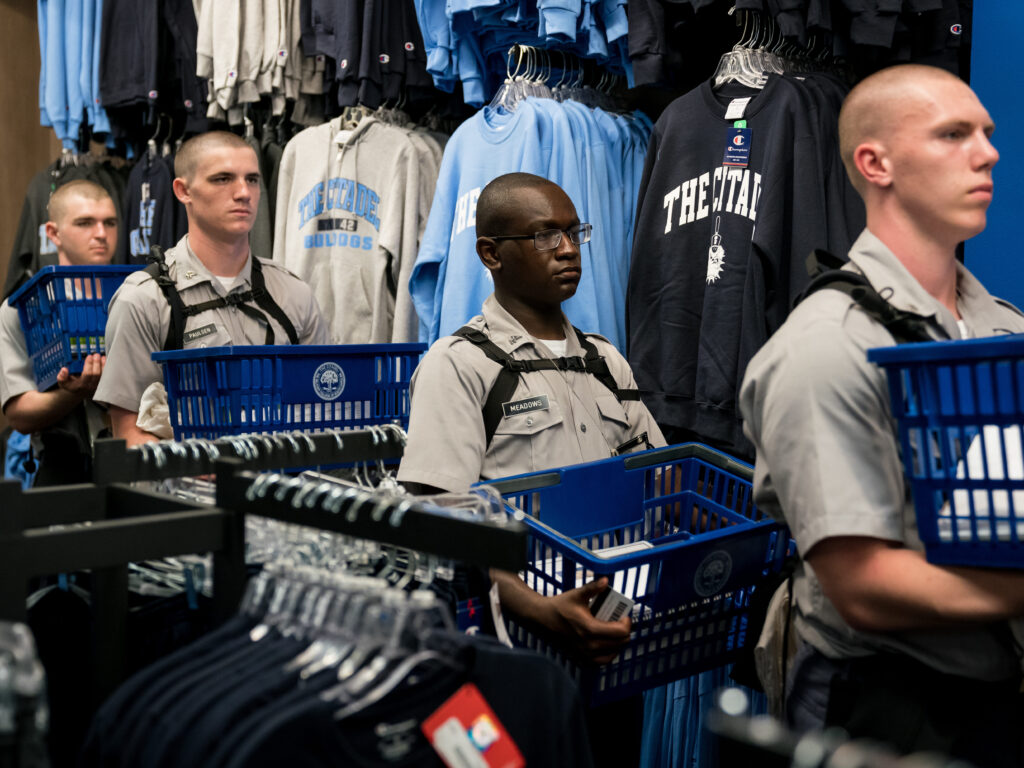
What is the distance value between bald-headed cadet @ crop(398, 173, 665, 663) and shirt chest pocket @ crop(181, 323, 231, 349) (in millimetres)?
887

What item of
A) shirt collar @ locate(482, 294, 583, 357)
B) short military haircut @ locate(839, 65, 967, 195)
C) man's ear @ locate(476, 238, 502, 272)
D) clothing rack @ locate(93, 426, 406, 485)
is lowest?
clothing rack @ locate(93, 426, 406, 485)

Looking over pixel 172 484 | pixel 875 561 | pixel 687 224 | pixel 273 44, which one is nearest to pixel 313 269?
pixel 273 44

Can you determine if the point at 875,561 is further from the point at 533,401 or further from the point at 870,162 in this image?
the point at 533,401

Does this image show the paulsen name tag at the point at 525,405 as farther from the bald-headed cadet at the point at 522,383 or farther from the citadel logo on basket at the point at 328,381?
the citadel logo on basket at the point at 328,381

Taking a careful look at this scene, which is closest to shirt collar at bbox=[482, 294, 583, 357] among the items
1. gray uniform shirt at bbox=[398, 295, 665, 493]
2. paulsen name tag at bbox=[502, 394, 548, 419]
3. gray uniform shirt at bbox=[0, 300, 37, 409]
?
gray uniform shirt at bbox=[398, 295, 665, 493]

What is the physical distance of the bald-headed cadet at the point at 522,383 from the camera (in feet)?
8.36

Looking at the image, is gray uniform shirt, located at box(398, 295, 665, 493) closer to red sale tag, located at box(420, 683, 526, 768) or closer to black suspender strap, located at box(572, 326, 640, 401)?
black suspender strap, located at box(572, 326, 640, 401)

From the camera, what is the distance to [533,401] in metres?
2.71

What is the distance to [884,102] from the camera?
6.53ft

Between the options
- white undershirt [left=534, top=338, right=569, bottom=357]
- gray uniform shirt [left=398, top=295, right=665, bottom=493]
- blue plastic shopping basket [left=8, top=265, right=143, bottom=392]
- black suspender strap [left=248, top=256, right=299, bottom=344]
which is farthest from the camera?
black suspender strap [left=248, top=256, right=299, bottom=344]

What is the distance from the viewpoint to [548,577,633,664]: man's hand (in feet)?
6.61

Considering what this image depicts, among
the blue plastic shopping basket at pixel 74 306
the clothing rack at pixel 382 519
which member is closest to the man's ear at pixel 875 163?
the clothing rack at pixel 382 519

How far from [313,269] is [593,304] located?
148 cm

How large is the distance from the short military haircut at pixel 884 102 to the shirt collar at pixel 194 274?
6.82ft
